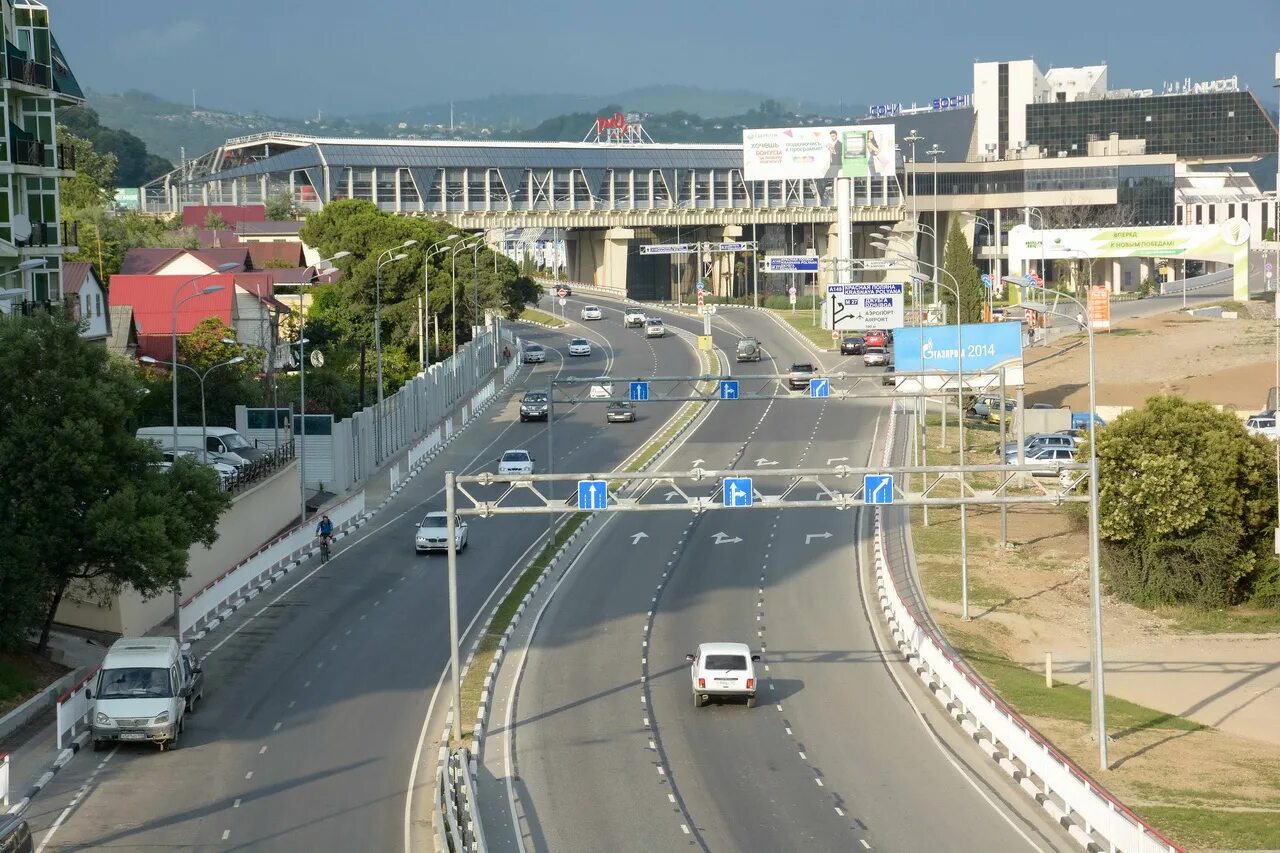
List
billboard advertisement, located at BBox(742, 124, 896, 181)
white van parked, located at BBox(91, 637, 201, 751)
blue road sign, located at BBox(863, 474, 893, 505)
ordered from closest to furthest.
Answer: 1. white van parked, located at BBox(91, 637, 201, 751)
2. blue road sign, located at BBox(863, 474, 893, 505)
3. billboard advertisement, located at BBox(742, 124, 896, 181)

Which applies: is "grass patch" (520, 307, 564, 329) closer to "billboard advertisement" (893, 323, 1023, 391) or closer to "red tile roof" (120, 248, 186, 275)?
"red tile roof" (120, 248, 186, 275)

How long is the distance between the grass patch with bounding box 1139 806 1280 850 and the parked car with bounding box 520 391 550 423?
6177cm

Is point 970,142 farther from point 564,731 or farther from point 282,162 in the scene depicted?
point 564,731

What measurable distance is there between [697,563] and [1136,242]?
285 ft

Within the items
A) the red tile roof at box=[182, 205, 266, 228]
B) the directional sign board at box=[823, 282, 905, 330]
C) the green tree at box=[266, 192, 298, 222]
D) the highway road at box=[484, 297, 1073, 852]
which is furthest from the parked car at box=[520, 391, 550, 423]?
the green tree at box=[266, 192, 298, 222]

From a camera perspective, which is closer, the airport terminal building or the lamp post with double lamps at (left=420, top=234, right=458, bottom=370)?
the lamp post with double lamps at (left=420, top=234, right=458, bottom=370)

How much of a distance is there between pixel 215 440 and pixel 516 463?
13406 mm

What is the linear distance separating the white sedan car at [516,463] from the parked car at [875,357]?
1479 inches

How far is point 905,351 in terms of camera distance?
74188 millimetres

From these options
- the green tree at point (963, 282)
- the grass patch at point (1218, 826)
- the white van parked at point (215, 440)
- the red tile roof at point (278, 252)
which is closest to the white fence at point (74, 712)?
the grass patch at point (1218, 826)

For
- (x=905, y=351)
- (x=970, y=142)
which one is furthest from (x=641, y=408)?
(x=970, y=142)

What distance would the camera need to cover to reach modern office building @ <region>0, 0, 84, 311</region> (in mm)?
61156

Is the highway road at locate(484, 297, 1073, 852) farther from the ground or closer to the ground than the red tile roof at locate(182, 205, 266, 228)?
closer to the ground

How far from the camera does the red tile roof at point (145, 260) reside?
333ft
